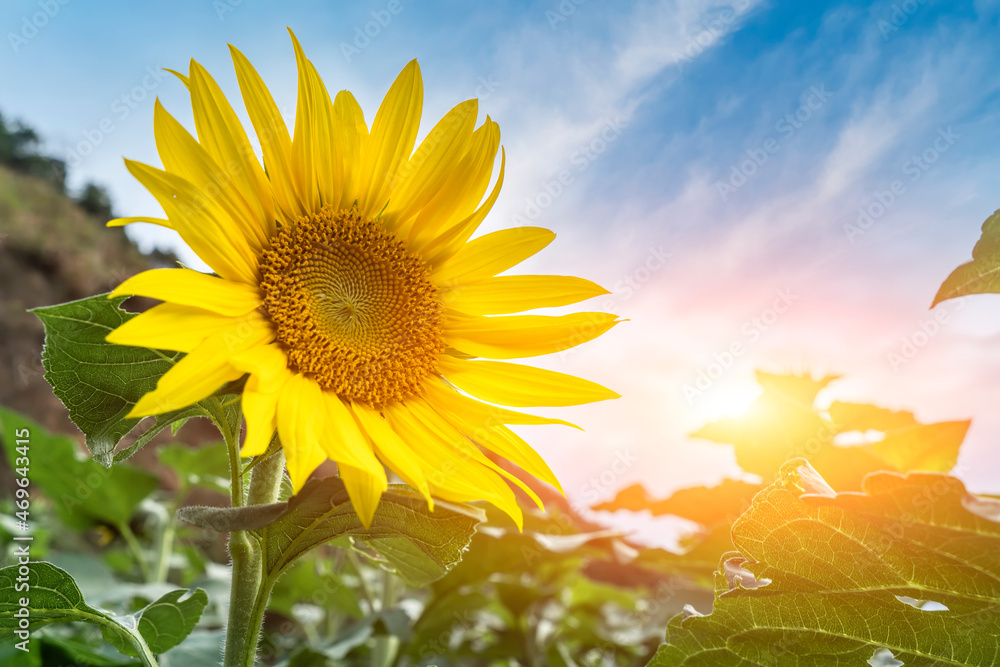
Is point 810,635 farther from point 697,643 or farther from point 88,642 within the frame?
point 88,642

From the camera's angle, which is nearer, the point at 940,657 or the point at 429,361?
the point at 940,657

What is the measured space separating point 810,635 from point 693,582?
105 cm

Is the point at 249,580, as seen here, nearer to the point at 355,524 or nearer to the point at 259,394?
the point at 355,524

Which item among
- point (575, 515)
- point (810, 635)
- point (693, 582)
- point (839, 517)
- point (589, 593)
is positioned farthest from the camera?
point (589, 593)

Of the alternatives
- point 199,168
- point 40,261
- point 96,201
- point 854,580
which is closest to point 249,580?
Result: point 199,168

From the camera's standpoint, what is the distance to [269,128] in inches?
30.1

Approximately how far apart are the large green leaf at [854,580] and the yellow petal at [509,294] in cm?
36

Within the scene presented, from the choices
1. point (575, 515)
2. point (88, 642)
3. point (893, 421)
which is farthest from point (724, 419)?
point (88, 642)

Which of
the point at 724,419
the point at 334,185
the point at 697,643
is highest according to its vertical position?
the point at 724,419

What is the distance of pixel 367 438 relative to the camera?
2.41 ft

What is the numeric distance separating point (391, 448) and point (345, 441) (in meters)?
0.06

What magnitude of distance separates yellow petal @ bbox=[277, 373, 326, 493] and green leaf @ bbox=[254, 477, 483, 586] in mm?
67

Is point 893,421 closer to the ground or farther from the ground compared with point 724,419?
farther from the ground

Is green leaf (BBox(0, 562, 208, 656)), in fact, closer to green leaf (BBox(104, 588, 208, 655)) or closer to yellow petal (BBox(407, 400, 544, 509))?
green leaf (BBox(104, 588, 208, 655))
